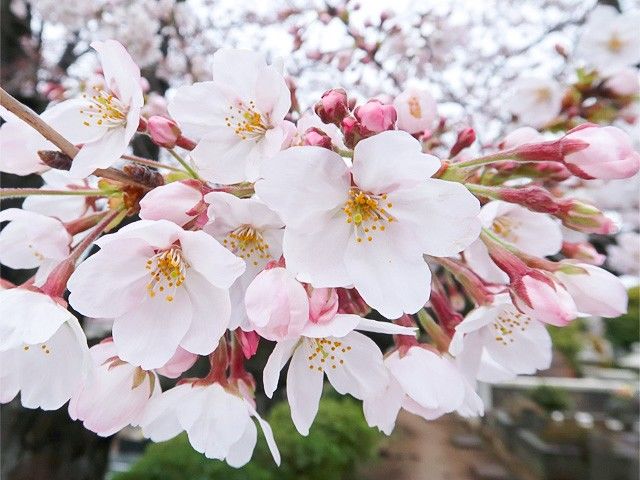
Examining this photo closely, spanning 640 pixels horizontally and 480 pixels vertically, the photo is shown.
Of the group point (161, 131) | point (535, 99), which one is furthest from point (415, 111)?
Answer: point (535, 99)

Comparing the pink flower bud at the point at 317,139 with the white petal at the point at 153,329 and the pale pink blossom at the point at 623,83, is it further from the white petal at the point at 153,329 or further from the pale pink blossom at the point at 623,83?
the pale pink blossom at the point at 623,83

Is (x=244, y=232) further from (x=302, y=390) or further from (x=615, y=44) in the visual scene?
(x=615, y=44)

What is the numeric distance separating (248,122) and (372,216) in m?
0.22

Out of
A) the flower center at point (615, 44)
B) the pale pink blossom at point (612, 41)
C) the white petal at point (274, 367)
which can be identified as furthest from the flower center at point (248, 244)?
the flower center at point (615, 44)

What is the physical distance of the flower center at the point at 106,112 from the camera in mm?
717

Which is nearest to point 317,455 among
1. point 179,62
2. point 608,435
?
point 179,62

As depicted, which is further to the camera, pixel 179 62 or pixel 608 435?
pixel 608 435

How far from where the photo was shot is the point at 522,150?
0.62 m

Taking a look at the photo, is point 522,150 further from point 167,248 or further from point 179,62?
point 179,62

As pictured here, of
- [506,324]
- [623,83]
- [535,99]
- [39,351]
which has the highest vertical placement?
[39,351]

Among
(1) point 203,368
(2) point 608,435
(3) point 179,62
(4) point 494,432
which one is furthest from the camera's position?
(4) point 494,432

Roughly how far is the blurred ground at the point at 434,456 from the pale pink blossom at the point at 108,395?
19.7 ft

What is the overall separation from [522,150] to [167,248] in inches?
16.5

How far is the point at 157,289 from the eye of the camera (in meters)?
0.59
